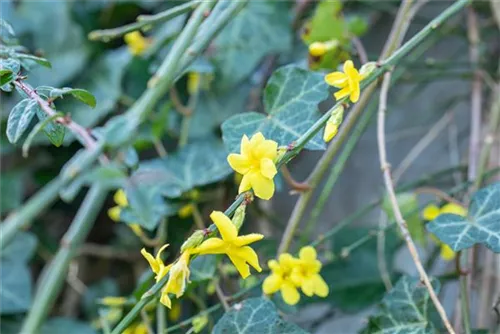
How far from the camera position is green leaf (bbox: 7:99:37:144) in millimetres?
518

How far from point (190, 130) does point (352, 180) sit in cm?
39

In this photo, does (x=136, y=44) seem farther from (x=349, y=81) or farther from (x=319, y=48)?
(x=349, y=81)

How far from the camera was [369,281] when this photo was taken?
1004 millimetres

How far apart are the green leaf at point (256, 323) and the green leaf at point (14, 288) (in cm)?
37

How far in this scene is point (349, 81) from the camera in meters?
0.57

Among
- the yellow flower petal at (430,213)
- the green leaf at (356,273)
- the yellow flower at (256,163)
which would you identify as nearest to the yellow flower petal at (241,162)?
the yellow flower at (256,163)

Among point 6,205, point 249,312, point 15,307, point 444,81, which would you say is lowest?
point 249,312

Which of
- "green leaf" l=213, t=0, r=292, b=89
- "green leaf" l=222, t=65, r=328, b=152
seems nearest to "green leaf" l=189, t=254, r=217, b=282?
"green leaf" l=222, t=65, r=328, b=152

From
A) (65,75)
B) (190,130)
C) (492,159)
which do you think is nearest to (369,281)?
(492,159)

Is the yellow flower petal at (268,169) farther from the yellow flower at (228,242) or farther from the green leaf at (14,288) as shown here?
the green leaf at (14,288)

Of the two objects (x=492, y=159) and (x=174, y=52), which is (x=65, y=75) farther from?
(x=492, y=159)

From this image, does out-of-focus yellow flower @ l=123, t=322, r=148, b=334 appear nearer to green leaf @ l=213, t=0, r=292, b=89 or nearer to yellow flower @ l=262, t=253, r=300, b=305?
yellow flower @ l=262, t=253, r=300, b=305

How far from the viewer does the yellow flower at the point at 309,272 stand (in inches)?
26.1

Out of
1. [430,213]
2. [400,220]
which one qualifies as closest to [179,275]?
[400,220]
